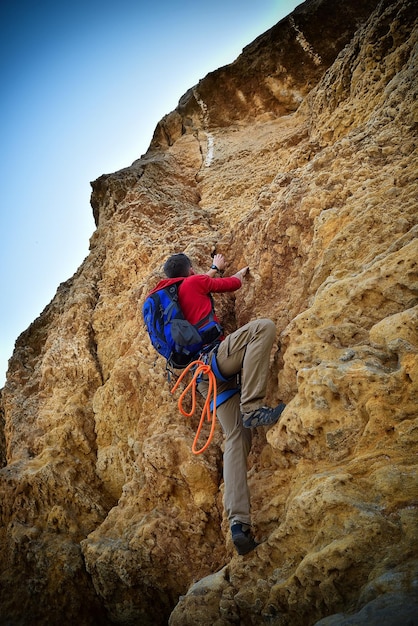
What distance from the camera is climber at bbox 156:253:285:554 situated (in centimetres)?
336

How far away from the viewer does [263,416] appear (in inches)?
141

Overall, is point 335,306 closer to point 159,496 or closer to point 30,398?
point 159,496

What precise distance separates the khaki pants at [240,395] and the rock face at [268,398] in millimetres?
252

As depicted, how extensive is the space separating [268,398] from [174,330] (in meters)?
1.29

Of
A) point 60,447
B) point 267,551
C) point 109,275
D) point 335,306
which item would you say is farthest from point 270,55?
point 267,551

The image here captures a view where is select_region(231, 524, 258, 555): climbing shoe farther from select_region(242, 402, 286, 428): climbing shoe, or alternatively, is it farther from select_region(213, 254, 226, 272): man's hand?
select_region(213, 254, 226, 272): man's hand

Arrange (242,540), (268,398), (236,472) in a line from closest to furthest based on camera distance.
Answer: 1. (242,540)
2. (236,472)
3. (268,398)

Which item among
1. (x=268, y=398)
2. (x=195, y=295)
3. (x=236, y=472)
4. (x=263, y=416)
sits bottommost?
(x=236, y=472)

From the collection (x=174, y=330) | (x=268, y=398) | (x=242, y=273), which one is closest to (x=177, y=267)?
(x=242, y=273)

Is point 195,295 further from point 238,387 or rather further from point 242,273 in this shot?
point 238,387

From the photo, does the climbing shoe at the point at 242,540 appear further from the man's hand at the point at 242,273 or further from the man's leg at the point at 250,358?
the man's hand at the point at 242,273

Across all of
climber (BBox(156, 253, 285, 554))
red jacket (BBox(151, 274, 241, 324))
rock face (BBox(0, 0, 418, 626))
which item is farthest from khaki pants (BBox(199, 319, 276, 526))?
red jacket (BBox(151, 274, 241, 324))

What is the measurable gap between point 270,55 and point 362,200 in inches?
300

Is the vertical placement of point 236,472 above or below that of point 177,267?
below
